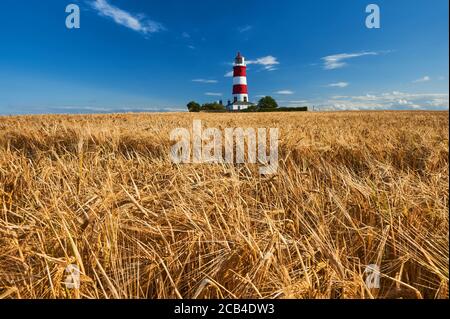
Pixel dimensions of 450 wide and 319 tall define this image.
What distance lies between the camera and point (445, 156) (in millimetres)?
2543

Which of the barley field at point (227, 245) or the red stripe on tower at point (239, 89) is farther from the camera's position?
the red stripe on tower at point (239, 89)

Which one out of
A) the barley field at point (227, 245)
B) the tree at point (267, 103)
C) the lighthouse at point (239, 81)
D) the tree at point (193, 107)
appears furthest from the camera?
the tree at point (267, 103)

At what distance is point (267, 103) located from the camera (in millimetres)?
57062

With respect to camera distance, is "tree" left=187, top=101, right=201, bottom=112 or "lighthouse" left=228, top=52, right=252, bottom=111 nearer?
"lighthouse" left=228, top=52, right=252, bottom=111

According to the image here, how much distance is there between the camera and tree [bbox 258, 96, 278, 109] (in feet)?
186

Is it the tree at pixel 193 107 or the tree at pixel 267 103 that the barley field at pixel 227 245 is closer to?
the tree at pixel 193 107

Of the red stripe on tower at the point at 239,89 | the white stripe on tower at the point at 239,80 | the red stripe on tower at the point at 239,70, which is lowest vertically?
the red stripe on tower at the point at 239,89

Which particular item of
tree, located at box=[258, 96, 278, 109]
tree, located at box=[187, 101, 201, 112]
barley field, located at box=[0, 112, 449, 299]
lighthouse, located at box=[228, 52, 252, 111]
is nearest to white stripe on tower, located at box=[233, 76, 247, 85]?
lighthouse, located at box=[228, 52, 252, 111]

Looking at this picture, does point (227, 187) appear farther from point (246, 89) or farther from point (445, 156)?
point (246, 89)

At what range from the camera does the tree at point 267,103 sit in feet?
186

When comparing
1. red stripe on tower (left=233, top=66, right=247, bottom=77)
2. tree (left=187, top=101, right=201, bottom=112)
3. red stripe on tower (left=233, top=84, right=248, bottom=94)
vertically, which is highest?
red stripe on tower (left=233, top=66, right=247, bottom=77)

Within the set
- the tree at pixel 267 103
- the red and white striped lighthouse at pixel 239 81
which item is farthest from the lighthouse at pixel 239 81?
the tree at pixel 267 103

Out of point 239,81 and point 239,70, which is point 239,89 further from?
point 239,70

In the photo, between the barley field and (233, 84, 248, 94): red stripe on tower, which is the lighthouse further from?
the barley field
